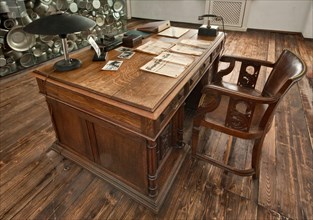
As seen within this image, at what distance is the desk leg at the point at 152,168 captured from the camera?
1.13 m

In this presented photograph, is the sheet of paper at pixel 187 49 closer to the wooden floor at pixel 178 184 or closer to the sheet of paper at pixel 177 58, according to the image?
the sheet of paper at pixel 177 58

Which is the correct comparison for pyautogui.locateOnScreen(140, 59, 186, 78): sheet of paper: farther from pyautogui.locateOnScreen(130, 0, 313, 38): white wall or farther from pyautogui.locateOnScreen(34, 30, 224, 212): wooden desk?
pyautogui.locateOnScreen(130, 0, 313, 38): white wall

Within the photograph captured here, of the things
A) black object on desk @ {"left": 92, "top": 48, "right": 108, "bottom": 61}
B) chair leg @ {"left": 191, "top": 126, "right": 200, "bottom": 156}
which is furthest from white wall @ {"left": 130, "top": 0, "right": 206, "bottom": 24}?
chair leg @ {"left": 191, "top": 126, "right": 200, "bottom": 156}

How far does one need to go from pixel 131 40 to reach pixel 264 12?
4.41m

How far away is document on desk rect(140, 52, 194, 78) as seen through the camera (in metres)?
1.25

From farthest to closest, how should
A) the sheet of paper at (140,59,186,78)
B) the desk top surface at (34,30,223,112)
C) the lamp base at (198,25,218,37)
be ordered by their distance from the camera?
the lamp base at (198,25,218,37)
the sheet of paper at (140,59,186,78)
the desk top surface at (34,30,223,112)

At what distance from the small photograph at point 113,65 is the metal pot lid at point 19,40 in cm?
215

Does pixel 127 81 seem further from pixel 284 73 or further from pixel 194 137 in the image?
pixel 284 73

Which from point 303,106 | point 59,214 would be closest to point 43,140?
point 59,214

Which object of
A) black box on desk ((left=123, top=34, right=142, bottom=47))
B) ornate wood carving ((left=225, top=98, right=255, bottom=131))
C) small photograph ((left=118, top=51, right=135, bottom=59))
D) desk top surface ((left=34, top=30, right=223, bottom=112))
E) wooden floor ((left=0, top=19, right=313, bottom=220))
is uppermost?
black box on desk ((left=123, top=34, right=142, bottom=47))

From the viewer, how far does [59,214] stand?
1.30 metres

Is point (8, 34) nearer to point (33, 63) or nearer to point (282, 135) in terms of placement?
point (33, 63)

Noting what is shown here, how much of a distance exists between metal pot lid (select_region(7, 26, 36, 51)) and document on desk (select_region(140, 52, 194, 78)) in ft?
7.67

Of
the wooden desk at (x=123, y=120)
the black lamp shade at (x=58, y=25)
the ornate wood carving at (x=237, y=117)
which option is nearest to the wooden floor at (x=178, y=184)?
the wooden desk at (x=123, y=120)
